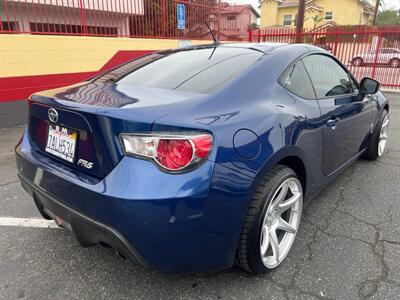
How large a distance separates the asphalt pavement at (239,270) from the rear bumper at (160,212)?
365 mm

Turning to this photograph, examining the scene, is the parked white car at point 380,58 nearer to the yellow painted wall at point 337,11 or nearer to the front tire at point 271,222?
the front tire at point 271,222

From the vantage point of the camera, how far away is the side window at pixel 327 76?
2672 mm

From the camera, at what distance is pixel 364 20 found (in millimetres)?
45344

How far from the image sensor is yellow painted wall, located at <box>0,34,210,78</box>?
580cm

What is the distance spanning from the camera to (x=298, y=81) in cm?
246

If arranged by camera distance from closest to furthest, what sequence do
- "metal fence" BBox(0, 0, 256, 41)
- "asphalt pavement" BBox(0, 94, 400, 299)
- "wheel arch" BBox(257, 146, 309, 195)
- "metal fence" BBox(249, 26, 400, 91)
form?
"wheel arch" BBox(257, 146, 309, 195) → "asphalt pavement" BBox(0, 94, 400, 299) → "metal fence" BBox(0, 0, 256, 41) → "metal fence" BBox(249, 26, 400, 91)

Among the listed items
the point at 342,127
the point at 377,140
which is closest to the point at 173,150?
the point at 342,127

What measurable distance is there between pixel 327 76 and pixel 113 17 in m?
6.14

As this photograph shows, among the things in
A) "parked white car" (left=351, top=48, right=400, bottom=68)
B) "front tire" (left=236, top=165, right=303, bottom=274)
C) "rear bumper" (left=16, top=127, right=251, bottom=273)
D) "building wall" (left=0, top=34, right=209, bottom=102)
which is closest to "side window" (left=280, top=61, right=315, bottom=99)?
"front tire" (left=236, top=165, right=303, bottom=274)

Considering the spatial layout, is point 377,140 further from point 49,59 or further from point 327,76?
point 49,59

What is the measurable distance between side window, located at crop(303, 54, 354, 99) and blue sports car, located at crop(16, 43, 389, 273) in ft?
0.42

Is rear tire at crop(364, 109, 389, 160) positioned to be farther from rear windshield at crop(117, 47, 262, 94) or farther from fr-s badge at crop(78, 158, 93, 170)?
fr-s badge at crop(78, 158, 93, 170)

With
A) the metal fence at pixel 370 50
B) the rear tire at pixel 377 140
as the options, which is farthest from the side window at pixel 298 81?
the metal fence at pixel 370 50

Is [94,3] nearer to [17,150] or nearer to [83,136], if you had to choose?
[17,150]
